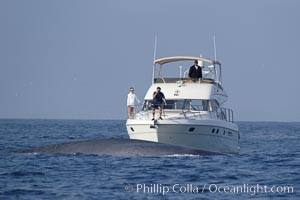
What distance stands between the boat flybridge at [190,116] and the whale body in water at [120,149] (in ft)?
7.36

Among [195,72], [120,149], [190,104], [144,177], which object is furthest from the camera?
[195,72]

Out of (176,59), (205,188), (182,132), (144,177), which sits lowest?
(205,188)

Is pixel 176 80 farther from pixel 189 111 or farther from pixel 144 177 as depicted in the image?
pixel 144 177

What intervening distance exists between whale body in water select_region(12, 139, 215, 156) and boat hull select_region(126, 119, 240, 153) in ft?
7.07

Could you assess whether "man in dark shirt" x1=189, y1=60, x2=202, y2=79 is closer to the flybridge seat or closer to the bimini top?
the flybridge seat

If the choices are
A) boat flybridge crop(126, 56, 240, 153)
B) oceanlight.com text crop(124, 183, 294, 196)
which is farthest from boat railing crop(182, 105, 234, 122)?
oceanlight.com text crop(124, 183, 294, 196)

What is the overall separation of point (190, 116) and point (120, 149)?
A: 19.2 ft

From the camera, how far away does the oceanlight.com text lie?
2545 centimetres

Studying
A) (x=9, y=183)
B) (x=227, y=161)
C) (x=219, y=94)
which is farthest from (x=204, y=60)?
(x=9, y=183)

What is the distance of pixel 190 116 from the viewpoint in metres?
41.0

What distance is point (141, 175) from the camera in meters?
29.4

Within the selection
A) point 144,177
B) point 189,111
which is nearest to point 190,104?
point 189,111

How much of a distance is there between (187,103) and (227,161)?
7683 mm

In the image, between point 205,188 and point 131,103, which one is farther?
point 131,103
